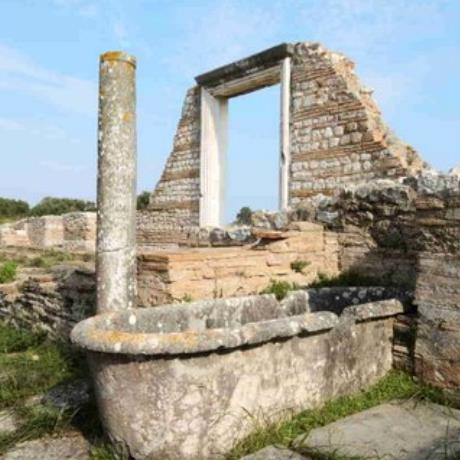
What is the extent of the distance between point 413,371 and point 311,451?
53.8 inches

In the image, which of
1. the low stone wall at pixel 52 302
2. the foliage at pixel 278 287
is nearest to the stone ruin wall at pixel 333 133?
the foliage at pixel 278 287

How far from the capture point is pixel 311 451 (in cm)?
275

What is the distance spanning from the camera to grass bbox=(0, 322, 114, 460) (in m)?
3.40

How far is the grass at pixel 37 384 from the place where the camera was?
340cm

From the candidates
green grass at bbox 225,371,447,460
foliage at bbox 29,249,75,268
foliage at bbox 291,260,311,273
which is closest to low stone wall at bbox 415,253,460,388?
green grass at bbox 225,371,447,460

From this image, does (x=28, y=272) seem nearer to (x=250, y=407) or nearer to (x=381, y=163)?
(x=381, y=163)

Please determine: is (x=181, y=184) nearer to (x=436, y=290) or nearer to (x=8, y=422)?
(x=8, y=422)

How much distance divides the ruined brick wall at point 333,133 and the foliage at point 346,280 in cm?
201

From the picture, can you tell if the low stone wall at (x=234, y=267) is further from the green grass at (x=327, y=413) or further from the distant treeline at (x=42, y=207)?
the distant treeline at (x=42, y=207)

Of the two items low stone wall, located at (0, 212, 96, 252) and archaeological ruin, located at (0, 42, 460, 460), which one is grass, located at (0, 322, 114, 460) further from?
low stone wall, located at (0, 212, 96, 252)

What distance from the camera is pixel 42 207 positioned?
3512 centimetres

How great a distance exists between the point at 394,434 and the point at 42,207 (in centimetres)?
3490

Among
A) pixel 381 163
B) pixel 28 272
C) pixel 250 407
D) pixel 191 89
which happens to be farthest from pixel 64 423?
pixel 191 89

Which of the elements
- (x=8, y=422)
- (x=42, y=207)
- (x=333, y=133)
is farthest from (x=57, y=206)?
(x=8, y=422)
